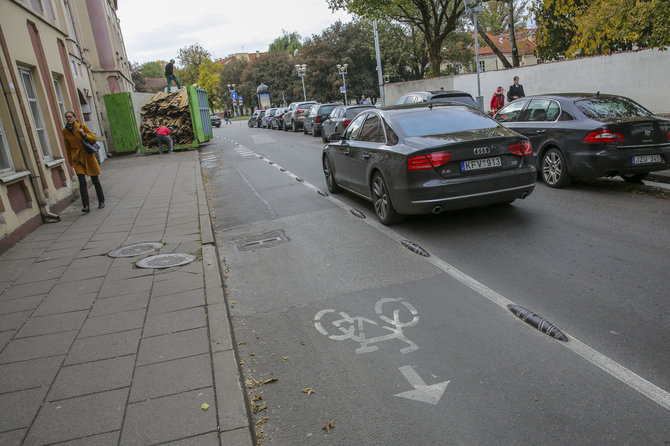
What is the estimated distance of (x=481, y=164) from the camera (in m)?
6.38

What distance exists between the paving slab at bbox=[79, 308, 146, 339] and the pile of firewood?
62.8ft

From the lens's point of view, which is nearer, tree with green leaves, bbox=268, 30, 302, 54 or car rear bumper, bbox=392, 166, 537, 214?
car rear bumper, bbox=392, 166, 537, 214

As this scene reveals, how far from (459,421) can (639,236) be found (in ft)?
14.0

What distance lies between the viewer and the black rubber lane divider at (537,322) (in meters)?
3.69

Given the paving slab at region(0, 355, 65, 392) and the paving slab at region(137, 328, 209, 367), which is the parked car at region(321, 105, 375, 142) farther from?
the paving slab at region(0, 355, 65, 392)

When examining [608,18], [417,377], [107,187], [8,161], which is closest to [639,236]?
[417,377]

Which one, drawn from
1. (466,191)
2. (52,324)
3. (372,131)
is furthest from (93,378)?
(372,131)

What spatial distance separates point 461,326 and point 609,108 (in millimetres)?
6418

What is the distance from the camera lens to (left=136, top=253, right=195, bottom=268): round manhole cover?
6.04 meters

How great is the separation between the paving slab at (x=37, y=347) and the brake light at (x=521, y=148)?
551cm

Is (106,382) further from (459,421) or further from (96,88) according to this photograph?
(96,88)

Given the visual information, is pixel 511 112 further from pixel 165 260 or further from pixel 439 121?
pixel 165 260

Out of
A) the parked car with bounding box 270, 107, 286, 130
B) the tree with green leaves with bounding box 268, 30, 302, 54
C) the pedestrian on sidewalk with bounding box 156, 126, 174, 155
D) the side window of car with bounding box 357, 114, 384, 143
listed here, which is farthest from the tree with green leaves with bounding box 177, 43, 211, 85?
the side window of car with bounding box 357, 114, 384, 143

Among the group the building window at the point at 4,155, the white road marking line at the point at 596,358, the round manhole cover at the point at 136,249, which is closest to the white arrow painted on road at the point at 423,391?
the white road marking line at the point at 596,358
